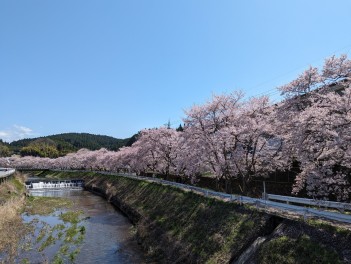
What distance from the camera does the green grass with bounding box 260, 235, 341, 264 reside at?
11.6 meters

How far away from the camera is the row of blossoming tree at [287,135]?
14.3m

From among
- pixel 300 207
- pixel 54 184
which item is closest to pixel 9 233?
pixel 300 207

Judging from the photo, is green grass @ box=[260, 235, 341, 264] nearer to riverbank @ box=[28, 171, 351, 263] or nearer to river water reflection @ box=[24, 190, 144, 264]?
riverbank @ box=[28, 171, 351, 263]

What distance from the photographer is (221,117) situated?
26125 mm

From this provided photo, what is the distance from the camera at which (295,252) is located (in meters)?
12.6

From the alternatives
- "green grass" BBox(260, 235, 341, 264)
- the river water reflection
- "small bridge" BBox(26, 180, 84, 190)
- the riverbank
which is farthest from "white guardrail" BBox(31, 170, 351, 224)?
"small bridge" BBox(26, 180, 84, 190)

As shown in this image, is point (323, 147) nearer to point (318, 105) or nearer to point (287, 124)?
point (318, 105)

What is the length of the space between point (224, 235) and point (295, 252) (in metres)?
5.78

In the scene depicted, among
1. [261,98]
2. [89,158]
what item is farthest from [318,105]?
[89,158]

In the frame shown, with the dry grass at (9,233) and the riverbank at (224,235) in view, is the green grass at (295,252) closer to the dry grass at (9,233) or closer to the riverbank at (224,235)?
the riverbank at (224,235)

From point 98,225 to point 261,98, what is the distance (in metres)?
21.4

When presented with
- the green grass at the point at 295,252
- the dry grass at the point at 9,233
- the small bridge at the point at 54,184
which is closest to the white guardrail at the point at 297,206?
the green grass at the point at 295,252

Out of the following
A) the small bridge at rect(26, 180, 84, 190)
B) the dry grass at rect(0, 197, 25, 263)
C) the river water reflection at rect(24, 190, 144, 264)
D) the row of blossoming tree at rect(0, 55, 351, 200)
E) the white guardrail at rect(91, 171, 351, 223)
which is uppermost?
the row of blossoming tree at rect(0, 55, 351, 200)

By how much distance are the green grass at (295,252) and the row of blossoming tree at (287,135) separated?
369 cm
